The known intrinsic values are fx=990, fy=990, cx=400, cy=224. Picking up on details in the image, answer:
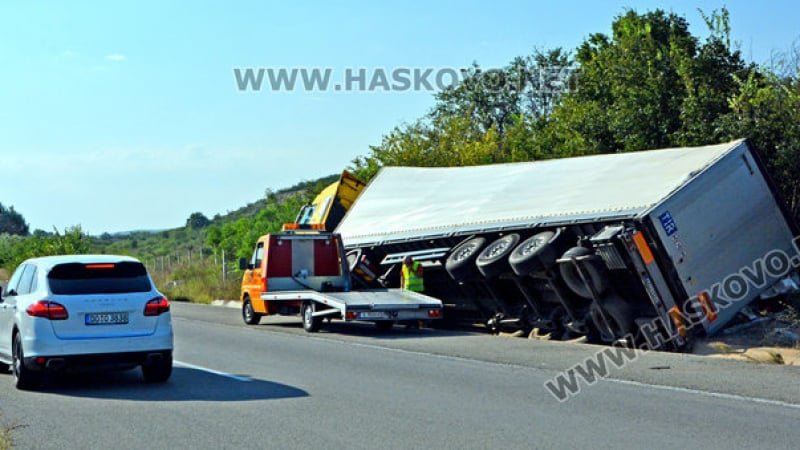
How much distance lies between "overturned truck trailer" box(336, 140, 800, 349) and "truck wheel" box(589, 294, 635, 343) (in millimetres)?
23

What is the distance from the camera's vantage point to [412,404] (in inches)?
393

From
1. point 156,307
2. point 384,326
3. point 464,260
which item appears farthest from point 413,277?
point 156,307

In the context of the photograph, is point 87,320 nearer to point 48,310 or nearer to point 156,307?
point 48,310

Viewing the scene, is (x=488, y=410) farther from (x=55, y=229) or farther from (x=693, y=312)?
(x=55, y=229)

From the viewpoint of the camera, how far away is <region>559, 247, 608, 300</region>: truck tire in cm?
1571

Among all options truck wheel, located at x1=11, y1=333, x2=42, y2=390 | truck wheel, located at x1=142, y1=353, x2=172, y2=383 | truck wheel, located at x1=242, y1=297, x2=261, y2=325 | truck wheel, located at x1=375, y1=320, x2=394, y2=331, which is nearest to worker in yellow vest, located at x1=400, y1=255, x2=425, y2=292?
truck wheel, located at x1=375, y1=320, x2=394, y2=331

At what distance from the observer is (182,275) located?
1983 inches

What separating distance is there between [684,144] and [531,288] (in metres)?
8.35

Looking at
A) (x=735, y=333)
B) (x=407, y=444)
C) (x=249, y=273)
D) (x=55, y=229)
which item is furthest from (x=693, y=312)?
(x=55, y=229)

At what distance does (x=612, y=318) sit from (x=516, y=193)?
14.7ft

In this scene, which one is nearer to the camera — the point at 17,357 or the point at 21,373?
the point at 21,373

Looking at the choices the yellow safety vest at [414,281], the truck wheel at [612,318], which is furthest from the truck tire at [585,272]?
the yellow safety vest at [414,281]

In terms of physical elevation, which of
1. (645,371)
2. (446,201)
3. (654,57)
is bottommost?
(645,371)

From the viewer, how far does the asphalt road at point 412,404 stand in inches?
320
